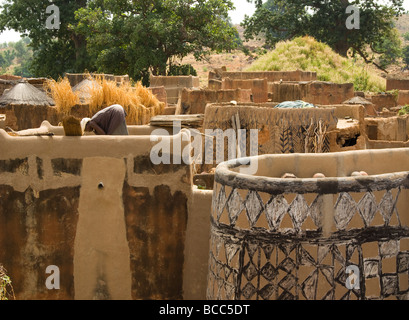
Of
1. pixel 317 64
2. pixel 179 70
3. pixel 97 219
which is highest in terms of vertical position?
pixel 317 64

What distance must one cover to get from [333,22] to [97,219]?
36806mm

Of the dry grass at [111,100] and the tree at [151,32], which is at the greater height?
the tree at [151,32]

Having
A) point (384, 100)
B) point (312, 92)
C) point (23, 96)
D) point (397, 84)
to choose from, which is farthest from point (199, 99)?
point (397, 84)

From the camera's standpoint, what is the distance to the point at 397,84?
26.9 metres

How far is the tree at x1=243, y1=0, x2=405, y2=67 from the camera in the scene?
1570 inches

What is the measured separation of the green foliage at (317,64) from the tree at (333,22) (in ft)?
31.9

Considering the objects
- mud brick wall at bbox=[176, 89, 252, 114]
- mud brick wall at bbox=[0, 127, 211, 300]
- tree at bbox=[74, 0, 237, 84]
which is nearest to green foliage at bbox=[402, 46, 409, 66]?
tree at bbox=[74, 0, 237, 84]

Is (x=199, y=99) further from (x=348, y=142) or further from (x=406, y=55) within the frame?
(x=406, y=55)

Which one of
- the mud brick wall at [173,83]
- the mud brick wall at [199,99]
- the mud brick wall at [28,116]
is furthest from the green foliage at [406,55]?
the mud brick wall at [28,116]

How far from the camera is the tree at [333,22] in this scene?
39.9 meters

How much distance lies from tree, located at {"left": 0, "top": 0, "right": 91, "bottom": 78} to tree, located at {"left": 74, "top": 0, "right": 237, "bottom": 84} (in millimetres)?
6235

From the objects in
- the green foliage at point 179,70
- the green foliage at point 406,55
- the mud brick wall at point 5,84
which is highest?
the green foliage at point 406,55

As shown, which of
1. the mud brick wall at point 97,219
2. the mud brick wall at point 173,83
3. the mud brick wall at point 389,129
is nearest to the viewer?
the mud brick wall at point 97,219

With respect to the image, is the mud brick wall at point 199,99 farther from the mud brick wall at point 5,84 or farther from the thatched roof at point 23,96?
the mud brick wall at point 5,84
